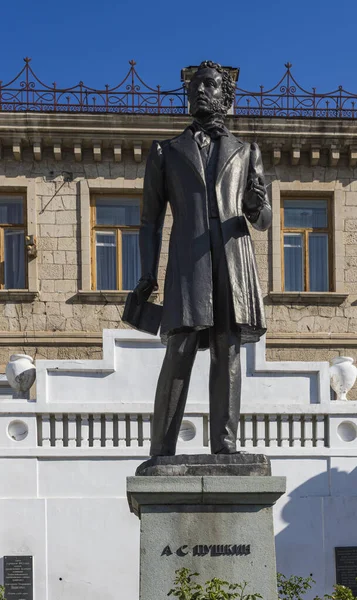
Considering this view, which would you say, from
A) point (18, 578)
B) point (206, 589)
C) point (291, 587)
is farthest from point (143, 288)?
point (18, 578)

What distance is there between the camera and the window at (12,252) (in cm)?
2567

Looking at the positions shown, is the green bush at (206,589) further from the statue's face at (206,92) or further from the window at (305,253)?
the window at (305,253)

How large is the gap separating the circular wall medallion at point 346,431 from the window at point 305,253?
8737mm

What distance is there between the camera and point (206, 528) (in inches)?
337

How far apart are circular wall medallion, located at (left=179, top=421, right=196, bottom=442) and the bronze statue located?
805cm

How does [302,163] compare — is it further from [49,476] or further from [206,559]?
[206,559]

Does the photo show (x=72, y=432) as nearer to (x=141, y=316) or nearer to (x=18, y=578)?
(x=18, y=578)

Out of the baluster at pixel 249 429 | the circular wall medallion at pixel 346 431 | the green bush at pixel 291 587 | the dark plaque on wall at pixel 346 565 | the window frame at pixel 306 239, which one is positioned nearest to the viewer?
the green bush at pixel 291 587

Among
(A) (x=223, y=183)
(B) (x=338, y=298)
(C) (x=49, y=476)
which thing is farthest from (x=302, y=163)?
(A) (x=223, y=183)

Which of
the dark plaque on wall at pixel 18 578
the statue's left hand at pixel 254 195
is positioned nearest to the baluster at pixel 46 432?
the dark plaque on wall at pixel 18 578

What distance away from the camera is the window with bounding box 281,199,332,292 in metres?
26.2

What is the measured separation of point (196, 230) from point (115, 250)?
16852 mm

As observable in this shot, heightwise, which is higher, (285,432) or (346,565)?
(285,432)

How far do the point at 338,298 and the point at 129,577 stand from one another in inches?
414
